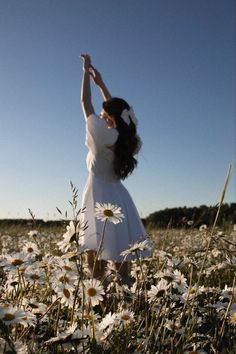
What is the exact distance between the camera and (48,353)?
63.7 inches

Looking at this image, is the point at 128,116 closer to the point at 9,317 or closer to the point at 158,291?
the point at 158,291

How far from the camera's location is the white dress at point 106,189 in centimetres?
477

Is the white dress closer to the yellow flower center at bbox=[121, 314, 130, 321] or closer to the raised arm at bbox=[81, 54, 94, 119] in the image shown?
the raised arm at bbox=[81, 54, 94, 119]

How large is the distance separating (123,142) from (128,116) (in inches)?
14.7

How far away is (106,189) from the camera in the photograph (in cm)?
495

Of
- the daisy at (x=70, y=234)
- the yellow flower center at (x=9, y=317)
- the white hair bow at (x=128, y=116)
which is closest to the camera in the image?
the yellow flower center at (x=9, y=317)

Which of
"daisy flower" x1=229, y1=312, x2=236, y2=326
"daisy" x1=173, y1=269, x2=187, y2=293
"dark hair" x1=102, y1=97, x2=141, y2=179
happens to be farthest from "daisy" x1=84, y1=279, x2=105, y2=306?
"dark hair" x1=102, y1=97, x2=141, y2=179

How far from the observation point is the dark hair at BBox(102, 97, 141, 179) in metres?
5.00

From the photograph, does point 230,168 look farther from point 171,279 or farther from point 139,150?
point 139,150

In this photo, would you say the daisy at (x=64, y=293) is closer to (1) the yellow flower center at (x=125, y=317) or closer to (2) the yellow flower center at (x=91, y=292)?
(2) the yellow flower center at (x=91, y=292)

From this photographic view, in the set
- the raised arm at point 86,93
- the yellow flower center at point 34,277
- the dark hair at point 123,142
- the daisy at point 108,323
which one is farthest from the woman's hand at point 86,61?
the daisy at point 108,323

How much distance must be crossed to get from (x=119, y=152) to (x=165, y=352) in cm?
323

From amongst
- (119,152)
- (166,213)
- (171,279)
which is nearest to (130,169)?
(119,152)

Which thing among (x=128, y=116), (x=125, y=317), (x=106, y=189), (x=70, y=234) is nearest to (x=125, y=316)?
(x=125, y=317)
